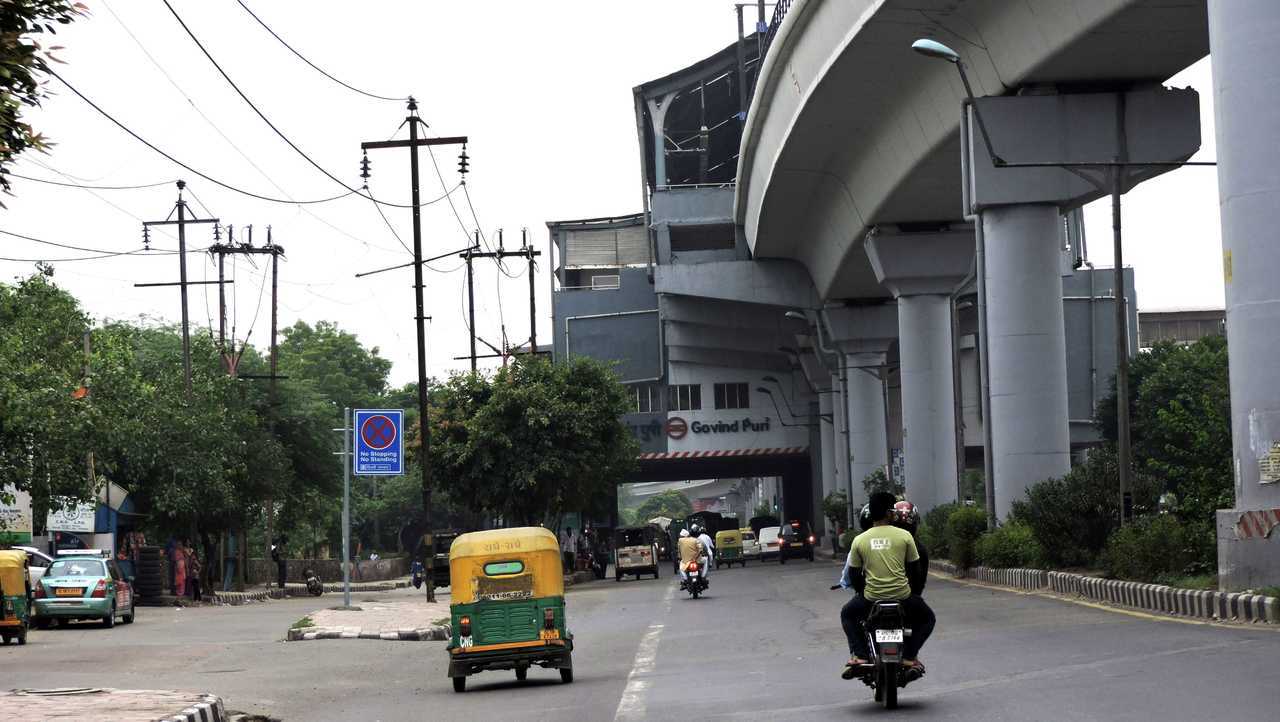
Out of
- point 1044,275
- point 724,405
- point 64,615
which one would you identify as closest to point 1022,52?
point 1044,275

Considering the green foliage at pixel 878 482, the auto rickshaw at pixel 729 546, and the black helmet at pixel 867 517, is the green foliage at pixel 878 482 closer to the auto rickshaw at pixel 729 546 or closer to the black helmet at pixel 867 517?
the auto rickshaw at pixel 729 546

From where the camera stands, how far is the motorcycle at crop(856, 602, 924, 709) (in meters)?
11.3

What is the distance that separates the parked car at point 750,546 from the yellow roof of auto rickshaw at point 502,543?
2075 inches

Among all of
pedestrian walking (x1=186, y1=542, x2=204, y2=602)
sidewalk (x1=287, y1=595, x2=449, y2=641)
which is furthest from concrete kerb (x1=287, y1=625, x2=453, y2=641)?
pedestrian walking (x1=186, y1=542, x2=204, y2=602)

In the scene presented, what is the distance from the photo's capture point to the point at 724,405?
260 ft

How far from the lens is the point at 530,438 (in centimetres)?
5200

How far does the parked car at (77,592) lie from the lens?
30672mm

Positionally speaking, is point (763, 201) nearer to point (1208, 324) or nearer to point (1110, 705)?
point (1110, 705)

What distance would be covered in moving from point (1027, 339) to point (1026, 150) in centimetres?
379

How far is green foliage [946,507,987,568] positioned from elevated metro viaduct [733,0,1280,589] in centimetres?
270

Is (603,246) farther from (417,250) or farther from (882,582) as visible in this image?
(882,582)

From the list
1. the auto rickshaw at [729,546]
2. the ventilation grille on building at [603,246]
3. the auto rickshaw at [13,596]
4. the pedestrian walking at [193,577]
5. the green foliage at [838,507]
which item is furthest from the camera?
the ventilation grille on building at [603,246]

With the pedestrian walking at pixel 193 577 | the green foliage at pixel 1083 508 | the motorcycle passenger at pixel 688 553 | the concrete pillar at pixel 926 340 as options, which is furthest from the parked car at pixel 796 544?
the green foliage at pixel 1083 508

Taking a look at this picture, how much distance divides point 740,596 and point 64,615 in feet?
43.3
